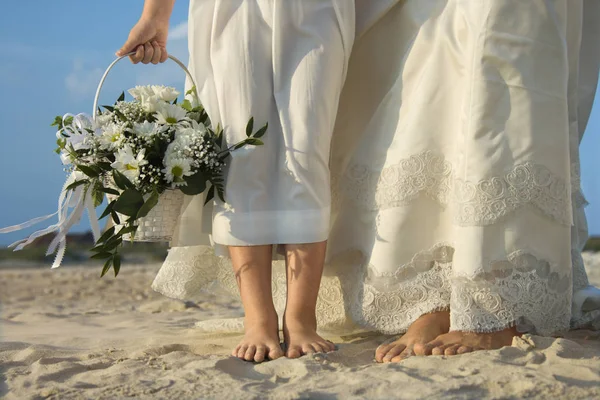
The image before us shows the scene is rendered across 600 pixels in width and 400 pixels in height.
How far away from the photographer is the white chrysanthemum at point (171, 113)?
2.39m

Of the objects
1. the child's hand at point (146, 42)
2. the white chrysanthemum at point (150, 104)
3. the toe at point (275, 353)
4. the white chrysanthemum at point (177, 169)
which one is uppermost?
the child's hand at point (146, 42)

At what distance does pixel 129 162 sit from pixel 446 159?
1.01m

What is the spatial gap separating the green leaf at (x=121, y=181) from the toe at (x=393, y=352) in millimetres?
935

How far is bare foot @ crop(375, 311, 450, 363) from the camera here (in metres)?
2.18

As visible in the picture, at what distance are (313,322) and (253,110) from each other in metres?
0.71

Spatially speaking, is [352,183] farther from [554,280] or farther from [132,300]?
[132,300]

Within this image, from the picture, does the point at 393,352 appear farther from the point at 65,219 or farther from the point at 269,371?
the point at 65,219

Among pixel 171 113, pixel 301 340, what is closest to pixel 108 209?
pixel 171 113

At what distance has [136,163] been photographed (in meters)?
2.22

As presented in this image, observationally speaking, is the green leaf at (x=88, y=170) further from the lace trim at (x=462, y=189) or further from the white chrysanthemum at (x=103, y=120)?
the lace trim at (x=462, y=189)

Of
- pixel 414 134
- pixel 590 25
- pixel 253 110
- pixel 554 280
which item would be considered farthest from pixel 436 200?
pixel 590 25

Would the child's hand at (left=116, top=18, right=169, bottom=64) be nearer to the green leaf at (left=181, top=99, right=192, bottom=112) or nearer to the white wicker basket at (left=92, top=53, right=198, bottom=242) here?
the green leaf at (left=181, top=99, right=192, bottom=112)

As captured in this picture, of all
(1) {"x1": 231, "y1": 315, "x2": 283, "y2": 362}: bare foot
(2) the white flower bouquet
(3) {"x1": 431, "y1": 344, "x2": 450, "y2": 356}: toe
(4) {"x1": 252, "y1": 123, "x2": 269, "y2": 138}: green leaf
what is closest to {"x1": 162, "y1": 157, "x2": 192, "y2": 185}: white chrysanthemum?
(2) the white flower bouquet

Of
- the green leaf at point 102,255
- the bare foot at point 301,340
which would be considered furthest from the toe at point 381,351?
the green leaf at point 102,255
